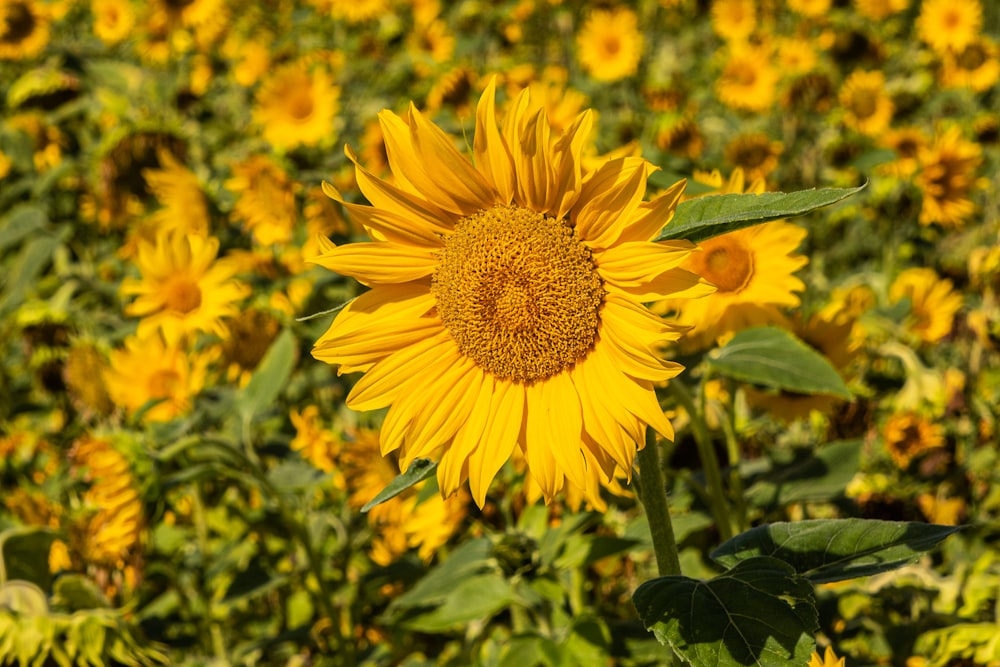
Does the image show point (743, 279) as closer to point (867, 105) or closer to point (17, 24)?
point (867, 105)

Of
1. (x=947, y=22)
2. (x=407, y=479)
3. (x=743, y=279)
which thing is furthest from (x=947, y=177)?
(x=407, y=479)

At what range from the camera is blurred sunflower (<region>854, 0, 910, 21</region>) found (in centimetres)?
558

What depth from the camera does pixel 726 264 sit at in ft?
5.33

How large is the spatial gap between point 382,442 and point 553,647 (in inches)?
22.0

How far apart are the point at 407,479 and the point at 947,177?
304cm

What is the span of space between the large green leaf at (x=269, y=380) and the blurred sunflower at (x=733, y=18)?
4941 millimetres

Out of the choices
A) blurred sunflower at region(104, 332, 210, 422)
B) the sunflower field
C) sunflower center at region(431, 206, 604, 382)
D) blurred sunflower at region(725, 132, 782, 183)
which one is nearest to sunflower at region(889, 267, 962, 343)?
the sunflower field

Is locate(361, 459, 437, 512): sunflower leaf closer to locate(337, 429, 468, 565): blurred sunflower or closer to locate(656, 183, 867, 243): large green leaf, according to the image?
locate(656, 183, 867, 243): large green leaf

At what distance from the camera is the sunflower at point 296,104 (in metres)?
3.66

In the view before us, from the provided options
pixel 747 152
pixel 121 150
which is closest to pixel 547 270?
pixel 121 150

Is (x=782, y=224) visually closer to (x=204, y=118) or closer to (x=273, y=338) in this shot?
(x=273, y=338)

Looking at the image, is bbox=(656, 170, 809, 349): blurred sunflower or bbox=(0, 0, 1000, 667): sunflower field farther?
bbox=(656, 170, 809, 349): blurred sunflower

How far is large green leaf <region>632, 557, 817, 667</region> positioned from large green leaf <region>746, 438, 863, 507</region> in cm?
63

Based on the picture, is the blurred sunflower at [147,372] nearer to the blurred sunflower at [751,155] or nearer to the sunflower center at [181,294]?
the sunflower center at [181,294]
